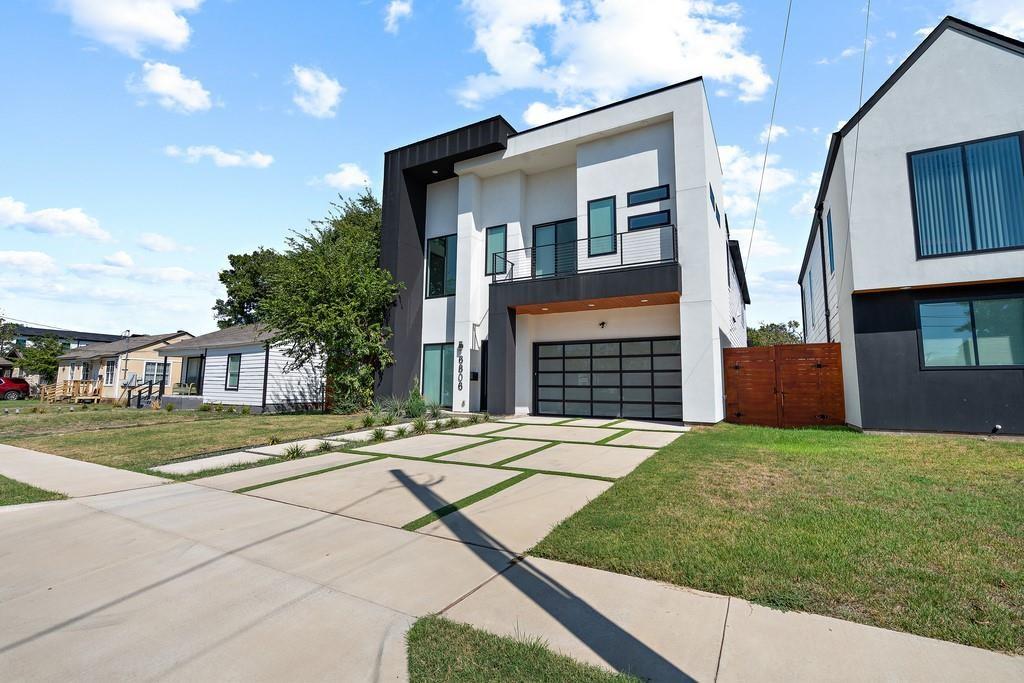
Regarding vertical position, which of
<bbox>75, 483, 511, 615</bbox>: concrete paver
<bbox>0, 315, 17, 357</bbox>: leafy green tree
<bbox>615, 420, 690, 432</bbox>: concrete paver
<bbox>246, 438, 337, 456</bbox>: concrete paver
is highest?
<bbox>0, 315, 17, 357</bbox>: leafy green tree

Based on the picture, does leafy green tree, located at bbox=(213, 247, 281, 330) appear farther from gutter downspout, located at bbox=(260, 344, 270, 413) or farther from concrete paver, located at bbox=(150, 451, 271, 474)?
concrete paver, located at bbox=(150, 451, 271, 474)

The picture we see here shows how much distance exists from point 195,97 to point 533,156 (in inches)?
380

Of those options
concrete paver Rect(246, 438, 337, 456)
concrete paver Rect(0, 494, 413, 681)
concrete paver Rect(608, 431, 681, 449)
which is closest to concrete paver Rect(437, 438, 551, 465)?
concrete paver Rect(608, 431, 681, 449)

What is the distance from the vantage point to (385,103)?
1131 centimetres

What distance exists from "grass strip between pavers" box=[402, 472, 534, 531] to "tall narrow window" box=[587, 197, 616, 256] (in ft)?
31.1

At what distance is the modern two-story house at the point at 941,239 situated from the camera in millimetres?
9234

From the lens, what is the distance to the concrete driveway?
7.53ft

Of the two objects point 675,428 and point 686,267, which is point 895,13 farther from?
point 675,428

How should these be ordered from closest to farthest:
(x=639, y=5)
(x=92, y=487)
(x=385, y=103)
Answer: (x=92, y=487)
(x=639, y=5)
(x=385, y=103)

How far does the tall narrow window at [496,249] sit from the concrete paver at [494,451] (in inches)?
322

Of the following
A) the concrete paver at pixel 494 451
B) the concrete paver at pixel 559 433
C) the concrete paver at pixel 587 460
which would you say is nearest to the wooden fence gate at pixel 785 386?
the concrete paver at pixel 559 433

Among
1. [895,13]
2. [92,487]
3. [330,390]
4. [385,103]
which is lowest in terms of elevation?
[92,487]

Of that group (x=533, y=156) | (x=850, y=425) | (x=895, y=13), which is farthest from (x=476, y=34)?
(x=850, y=425)

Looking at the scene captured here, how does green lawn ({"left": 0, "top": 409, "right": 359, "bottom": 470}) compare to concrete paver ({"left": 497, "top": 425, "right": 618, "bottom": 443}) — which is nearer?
green lawn ({"left": 0, "top": 409, "right": 359, "bottom": 470})
